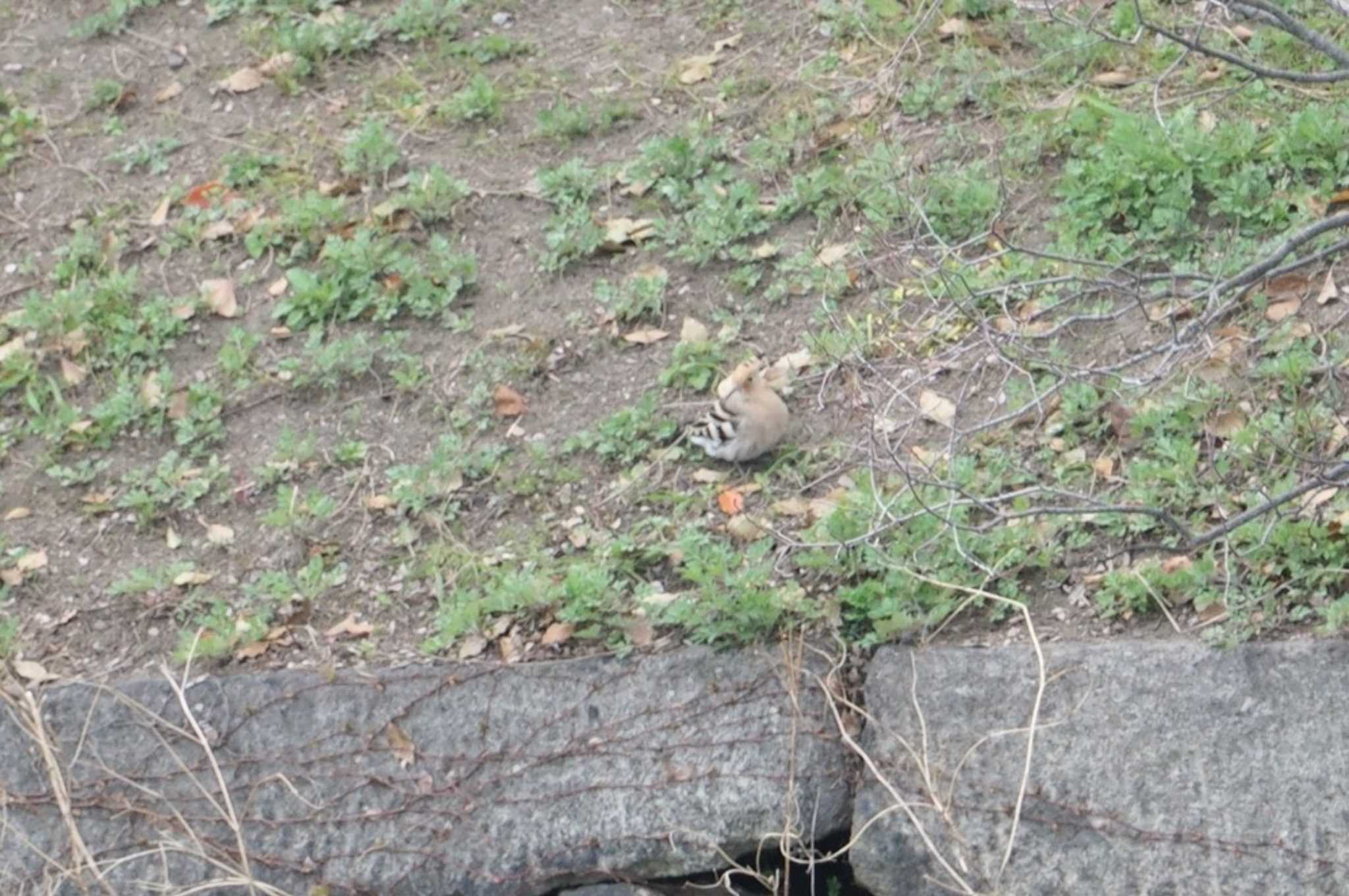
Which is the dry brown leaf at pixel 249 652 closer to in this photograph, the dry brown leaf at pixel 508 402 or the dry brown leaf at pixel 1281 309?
the dry brown leaf at pixel 508 402

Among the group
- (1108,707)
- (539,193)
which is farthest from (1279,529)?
(539,193)

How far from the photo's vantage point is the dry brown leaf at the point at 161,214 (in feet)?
24.8

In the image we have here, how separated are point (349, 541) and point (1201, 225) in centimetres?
304

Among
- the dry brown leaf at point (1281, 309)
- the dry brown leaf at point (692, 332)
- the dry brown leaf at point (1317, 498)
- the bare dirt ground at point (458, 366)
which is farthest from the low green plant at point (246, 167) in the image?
the dry brown leaf at point (1317, 498)

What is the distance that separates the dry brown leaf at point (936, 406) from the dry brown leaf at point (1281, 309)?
1.04 m

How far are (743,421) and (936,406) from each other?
26.0 inches

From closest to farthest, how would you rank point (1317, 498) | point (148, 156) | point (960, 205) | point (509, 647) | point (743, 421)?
point (1317, 498) → point (509, 647) → point (743, 421) → point (960, 205) → point (148, 156)

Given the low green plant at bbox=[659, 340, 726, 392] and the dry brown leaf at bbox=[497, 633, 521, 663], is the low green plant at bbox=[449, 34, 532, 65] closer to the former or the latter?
the low green plant at bbox=[659, 340, 726, 392]

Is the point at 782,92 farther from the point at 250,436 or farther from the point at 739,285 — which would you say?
the point at 250,436

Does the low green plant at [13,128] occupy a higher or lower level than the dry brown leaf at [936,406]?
lower

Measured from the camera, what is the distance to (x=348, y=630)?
567cm

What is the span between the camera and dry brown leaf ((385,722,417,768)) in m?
5.20

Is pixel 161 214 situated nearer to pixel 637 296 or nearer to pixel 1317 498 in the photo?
pixel 637 296

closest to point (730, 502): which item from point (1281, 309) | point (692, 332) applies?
point (692, 332)
